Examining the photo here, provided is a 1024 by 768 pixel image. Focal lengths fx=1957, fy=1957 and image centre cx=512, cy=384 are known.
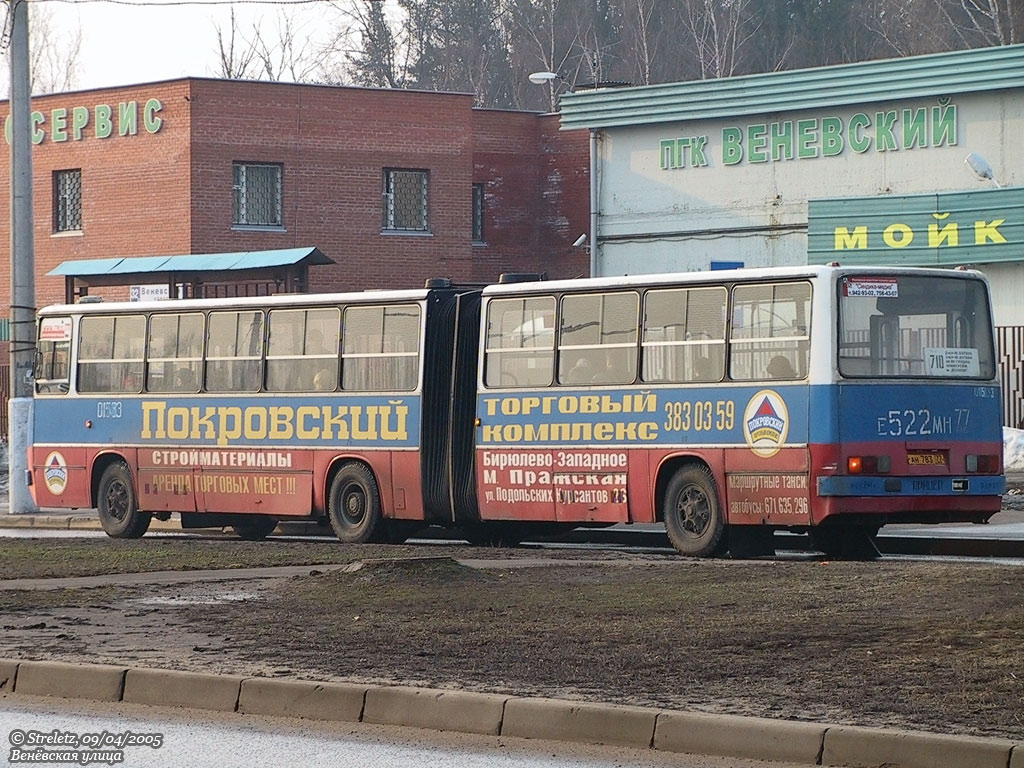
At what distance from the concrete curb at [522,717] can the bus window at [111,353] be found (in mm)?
13455

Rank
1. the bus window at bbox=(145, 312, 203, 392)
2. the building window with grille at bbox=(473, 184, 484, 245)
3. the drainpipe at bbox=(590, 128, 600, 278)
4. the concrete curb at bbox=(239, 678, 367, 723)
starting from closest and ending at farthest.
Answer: the concrete curb at bbox=(239, 678, 367, 723)
the bus window at bbox=(145, 312, 203, 392)
the drainpipe at bbox=(590, 128, 600, 278)
the building window with grille at bbox=(473, 184, 484, 245)

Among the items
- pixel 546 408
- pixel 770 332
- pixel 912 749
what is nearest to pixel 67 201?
pixel 546 408

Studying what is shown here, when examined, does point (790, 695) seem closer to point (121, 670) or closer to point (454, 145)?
point (121, 670)

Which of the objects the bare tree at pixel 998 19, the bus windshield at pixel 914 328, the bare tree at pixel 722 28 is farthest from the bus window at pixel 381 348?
the bare tree at pixel 722 28

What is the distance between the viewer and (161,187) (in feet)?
142

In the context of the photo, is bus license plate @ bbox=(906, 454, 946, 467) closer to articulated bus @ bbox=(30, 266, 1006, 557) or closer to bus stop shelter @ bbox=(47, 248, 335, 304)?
articulated bus @ bbox=(30, 266, 1006, 557)

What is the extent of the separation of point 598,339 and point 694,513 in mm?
2142

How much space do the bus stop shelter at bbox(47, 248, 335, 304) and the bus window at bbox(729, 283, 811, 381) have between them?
54.3 feet

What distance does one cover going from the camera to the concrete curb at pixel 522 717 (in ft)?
25.0

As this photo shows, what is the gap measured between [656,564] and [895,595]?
384cm

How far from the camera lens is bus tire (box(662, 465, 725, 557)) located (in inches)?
712

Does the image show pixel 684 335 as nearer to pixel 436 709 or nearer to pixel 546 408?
pixel 546 408

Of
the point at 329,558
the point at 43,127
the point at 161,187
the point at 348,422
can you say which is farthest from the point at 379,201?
the point at 329,558

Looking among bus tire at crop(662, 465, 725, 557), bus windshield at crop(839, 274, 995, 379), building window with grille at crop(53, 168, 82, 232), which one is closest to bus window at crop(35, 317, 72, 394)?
bus tire at crop(662, 465, 725, 557)
